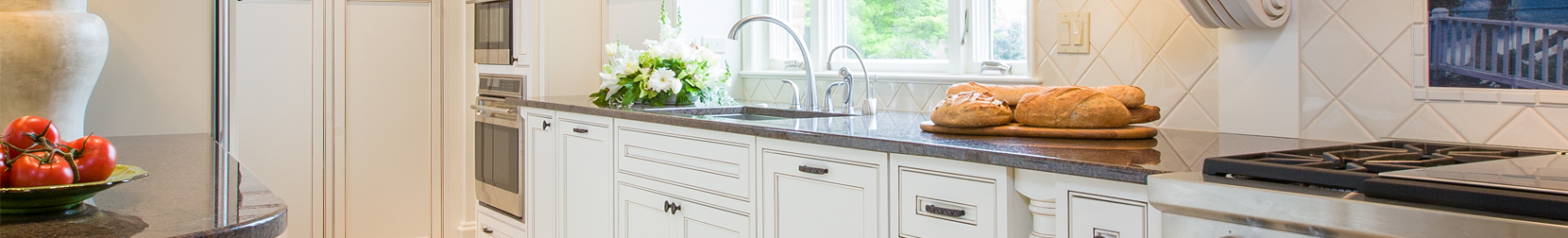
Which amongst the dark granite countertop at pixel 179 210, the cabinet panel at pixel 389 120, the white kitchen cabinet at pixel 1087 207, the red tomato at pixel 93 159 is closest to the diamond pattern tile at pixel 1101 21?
the white kitchen cabinet at pixel 1087 207

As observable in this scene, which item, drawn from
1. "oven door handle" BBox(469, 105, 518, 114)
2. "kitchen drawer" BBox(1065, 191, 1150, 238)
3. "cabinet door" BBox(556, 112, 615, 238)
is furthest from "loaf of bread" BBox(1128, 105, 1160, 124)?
"oven door handle" BBox(469, 105, 518, 114)

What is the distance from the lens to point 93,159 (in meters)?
1.18

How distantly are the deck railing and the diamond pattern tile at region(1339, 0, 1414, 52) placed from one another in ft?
0.16

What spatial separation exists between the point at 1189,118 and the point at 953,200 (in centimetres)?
71

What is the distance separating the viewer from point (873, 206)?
75.2 inches

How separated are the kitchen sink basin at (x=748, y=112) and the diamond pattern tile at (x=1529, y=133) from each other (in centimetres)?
151

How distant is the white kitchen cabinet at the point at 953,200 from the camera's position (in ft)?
5.45

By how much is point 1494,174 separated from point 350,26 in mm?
4014

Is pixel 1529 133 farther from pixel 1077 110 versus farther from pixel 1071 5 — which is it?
pixel 1071 5

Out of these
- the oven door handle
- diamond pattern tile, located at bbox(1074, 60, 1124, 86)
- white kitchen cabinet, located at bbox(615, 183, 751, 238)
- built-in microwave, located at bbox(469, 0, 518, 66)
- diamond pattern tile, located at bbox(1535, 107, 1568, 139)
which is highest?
built-in microwave, located at bbox(469, 0, 518, 66)

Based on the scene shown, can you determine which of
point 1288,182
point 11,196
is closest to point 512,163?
point 11,196

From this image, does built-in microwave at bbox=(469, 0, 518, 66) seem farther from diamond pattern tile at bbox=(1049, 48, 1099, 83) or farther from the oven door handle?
diamond pattern tile at bbox=(1049, 48, 1099, 83)

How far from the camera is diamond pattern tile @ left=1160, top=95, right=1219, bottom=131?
2121 millimetres

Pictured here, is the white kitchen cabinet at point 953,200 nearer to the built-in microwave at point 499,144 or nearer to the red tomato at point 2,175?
the red tomato at point 2,175
